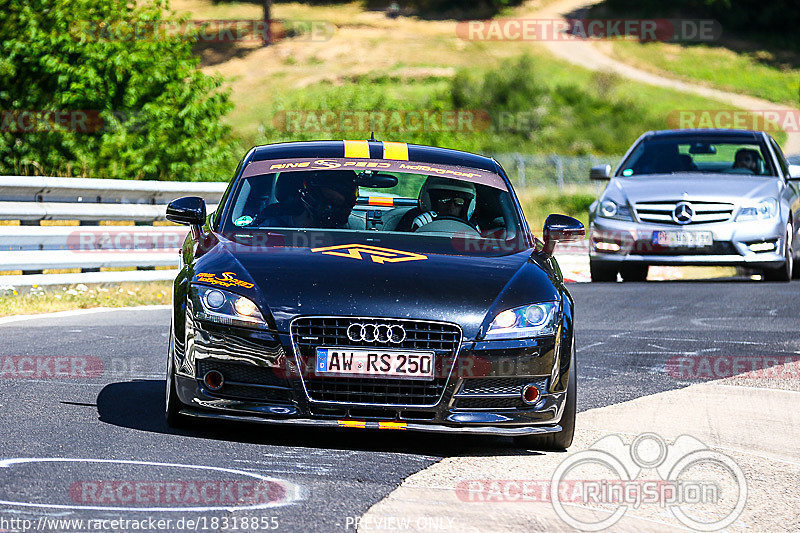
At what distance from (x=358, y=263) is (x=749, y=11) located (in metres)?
85.8

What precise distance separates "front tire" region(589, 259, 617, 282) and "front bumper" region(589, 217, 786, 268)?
20.3 inches

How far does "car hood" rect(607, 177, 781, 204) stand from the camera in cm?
1492

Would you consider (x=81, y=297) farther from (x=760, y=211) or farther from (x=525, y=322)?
(x=525, y=322)

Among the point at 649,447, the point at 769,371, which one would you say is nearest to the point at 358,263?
the point at 649,447

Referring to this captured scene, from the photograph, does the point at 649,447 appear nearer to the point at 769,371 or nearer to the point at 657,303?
the point at 769,371

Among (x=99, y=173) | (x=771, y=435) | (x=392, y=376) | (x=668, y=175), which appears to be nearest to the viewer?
(x=392, y=376)

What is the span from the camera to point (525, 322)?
6.24 meters

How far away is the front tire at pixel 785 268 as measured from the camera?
15.2 m

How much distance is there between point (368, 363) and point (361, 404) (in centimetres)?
20

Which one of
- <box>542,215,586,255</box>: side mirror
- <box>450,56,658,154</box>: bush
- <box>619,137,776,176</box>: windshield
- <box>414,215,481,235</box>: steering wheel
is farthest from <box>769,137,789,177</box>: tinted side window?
<box>450,56,658,154</box>: bush

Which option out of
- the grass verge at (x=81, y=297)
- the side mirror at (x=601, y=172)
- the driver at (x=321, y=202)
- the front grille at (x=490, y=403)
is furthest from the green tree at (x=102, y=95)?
the front grille at (x=490, y=403)

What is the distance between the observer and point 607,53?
87.4 m

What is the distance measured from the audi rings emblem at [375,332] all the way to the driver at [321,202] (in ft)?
4.42

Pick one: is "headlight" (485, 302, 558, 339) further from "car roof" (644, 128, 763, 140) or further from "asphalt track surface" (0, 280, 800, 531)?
"car roof" (644, 128, 763, 140)
